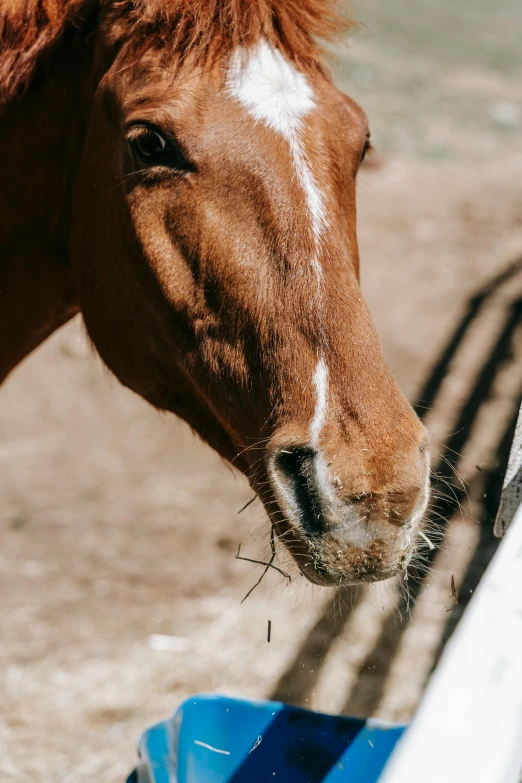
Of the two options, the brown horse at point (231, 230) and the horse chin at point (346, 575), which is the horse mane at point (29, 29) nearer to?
the brown horse at point (231, 230)

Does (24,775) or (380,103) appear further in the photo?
(380,103)

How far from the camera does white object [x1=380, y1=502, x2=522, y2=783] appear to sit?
734 mm

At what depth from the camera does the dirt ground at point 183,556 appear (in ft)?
9.91

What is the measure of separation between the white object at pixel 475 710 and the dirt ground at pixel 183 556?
0.95 meters

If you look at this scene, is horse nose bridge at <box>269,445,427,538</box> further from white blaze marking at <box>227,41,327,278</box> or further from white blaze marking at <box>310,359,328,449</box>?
white blaze marking at <box>227,41,327,278</box>

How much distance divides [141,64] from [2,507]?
9.45 ft

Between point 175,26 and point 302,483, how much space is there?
3.67 feet

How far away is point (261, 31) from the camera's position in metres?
1.75

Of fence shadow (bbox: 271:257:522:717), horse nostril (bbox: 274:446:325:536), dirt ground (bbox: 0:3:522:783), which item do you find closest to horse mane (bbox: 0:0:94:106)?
dirt ground (bbox: 0:3:522:783)

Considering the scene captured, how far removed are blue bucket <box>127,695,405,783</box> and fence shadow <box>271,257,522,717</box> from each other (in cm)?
47

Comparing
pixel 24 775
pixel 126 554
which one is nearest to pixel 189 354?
pixel 24 775

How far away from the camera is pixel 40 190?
7.09 ft

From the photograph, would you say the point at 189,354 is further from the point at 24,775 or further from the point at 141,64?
the point at 24,775

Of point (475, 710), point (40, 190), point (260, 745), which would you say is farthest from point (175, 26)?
point (260, 745)
